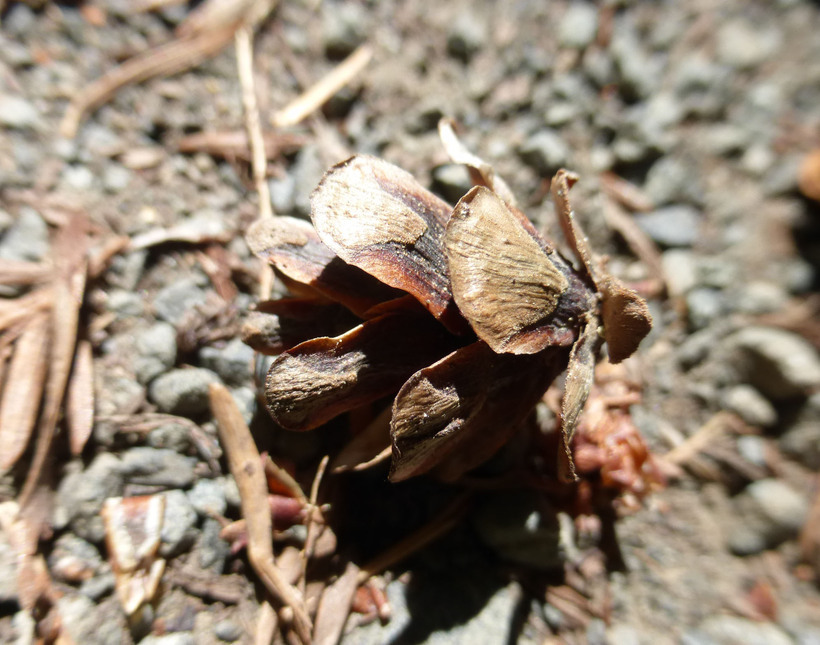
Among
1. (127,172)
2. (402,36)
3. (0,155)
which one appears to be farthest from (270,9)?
(0,155)

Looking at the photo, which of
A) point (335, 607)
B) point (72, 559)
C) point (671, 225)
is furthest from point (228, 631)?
point (671, 225)

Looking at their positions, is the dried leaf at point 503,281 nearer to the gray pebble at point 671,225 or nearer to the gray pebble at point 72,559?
the gray pebble at point 671,225

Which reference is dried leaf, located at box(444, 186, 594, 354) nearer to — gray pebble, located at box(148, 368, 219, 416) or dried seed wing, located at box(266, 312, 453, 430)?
dried seed wing, located at box(266, 312, 453, 430)

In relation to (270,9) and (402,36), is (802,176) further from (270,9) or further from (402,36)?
(270,9)

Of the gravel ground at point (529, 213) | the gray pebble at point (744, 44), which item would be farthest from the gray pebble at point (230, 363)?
the gray pebble at point (744, 44)

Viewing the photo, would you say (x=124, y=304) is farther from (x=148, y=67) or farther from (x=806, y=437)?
(x=806, y=437)

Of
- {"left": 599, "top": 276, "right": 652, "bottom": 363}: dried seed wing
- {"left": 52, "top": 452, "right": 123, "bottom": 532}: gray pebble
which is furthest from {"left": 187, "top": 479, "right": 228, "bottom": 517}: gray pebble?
{"left": 599, "top": 276, "right": 652, "bottom": 363}: dried seed wing
